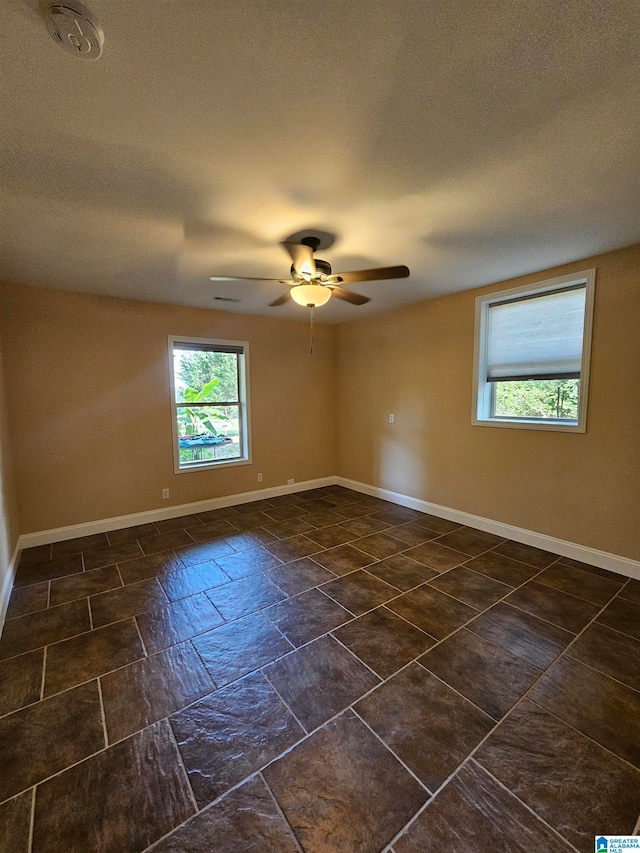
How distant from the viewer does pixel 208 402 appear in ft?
14.7

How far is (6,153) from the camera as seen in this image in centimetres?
158

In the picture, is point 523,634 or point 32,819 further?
point 523,634

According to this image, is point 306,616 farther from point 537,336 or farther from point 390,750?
point 537,336

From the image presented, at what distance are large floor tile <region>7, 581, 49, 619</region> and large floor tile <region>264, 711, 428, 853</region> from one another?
2097mm

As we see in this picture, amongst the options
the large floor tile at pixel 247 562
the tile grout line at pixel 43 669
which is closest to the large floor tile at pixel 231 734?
the tile grout line at pixel 43 669

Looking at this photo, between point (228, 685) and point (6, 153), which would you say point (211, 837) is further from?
point (6, 153)

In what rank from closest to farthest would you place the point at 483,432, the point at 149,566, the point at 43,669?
1. the point at 43,669
2. the point at 149,566
3. the point at 483,432

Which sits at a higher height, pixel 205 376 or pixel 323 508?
pixel 205 376

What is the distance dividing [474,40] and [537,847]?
103 inches

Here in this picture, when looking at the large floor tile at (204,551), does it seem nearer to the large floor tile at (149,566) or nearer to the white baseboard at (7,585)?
the large floor tile at (149,566)

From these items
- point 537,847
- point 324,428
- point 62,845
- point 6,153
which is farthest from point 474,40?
point 324,428

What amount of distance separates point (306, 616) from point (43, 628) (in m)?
1.67

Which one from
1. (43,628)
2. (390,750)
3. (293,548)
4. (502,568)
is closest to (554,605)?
(502,568)

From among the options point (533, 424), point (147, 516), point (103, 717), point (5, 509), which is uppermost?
point (533, 424)
